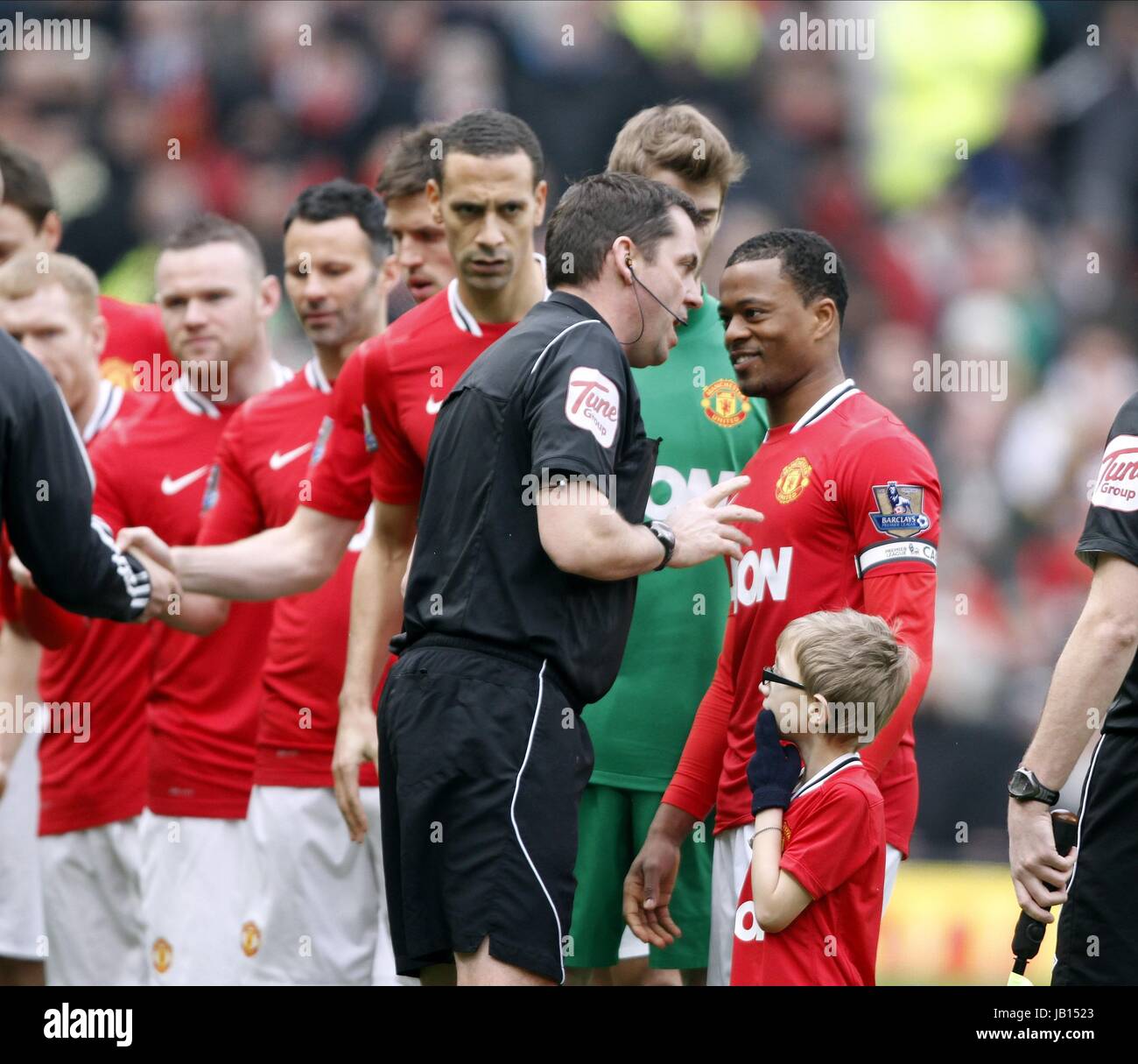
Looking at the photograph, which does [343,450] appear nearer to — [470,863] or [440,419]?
[440,419]

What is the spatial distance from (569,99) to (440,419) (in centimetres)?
793

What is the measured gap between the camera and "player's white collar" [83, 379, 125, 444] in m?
7.10

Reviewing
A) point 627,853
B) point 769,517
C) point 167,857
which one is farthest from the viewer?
point 167,857

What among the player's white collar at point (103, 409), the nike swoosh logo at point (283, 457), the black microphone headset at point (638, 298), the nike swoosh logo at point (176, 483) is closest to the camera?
the black microphone headset at point (638, 298)

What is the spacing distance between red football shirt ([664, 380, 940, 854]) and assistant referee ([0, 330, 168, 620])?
153cm

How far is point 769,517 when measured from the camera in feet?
14.8

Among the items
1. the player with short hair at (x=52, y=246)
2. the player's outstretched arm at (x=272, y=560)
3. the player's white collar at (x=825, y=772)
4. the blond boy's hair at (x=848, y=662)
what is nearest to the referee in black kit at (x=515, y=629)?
the blond boy's hair at (x=848, y=662)

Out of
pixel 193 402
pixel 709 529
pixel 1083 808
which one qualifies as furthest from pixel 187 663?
pixel 1083 808

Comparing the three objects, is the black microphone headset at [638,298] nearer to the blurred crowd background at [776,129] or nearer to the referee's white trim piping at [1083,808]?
the referee's white trim piping at [1083,808]

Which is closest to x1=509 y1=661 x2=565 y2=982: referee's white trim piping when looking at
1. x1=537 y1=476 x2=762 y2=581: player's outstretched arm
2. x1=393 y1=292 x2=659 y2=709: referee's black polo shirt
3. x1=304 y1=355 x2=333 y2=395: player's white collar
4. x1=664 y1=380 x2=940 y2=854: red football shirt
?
x1=393 y1=292 x2=659 y2=709: referee's black polo shirt

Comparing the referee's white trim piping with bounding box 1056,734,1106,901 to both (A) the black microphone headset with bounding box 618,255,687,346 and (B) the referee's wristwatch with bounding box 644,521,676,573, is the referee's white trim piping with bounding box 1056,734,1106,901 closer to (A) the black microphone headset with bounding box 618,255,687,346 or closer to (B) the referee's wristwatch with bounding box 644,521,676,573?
(B) the referee's wristwatch with bounding box 644,521,676,573

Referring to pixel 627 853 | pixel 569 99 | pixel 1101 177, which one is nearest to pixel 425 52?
pixel 569 99

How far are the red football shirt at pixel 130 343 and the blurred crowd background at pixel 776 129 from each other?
10.4 ft

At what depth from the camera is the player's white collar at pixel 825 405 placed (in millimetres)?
4609
